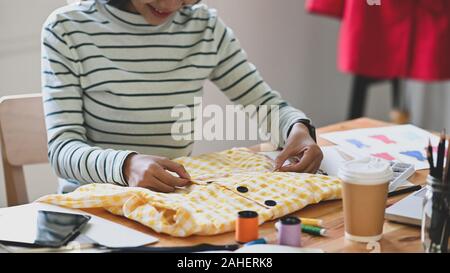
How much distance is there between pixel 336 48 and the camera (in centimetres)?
341

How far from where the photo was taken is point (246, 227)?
1085 mm

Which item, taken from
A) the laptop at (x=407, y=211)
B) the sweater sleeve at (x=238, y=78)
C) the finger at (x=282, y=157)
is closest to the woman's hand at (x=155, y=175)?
the finger at (x=282, y=157)

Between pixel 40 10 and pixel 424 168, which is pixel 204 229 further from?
pixel 40 10

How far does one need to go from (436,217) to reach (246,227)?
0.28 m

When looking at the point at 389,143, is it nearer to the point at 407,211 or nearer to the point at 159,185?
the point at 407,211

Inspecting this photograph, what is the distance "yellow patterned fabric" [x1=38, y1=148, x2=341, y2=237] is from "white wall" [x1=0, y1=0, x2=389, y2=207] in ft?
3.19

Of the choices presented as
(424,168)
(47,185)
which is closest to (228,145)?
(47,185)

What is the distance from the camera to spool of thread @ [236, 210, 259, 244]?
1084mm

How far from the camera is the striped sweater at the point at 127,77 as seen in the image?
59.5 inches

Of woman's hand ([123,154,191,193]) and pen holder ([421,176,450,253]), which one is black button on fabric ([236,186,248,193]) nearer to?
woman's hand ([123,154,191,193])

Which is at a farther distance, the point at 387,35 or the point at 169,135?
the point at 387,35

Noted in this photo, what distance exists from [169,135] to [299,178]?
18.9 inches

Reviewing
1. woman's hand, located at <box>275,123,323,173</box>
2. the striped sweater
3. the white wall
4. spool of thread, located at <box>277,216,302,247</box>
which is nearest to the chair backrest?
the striped sweater

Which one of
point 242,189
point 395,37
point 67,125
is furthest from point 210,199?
point 395,37
